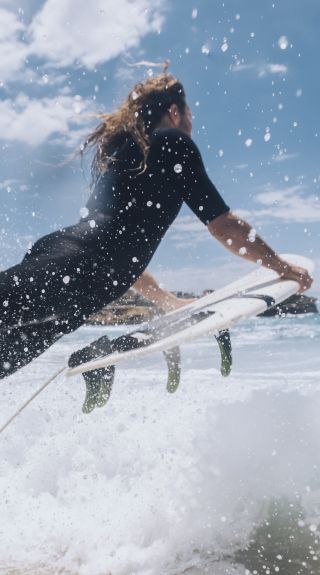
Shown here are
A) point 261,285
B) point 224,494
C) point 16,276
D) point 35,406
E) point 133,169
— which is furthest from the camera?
point 35,406

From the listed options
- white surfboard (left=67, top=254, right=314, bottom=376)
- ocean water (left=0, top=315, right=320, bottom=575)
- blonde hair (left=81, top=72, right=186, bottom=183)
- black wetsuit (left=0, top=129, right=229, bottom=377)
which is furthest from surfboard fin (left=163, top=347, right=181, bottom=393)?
ocean water (left=0, top=315, right=320, bottom=575)

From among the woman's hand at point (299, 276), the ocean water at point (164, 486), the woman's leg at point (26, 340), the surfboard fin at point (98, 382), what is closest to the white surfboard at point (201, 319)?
the woman's hand at point (299, 276)

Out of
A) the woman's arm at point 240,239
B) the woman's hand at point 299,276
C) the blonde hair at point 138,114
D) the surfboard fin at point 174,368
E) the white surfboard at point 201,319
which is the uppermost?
the blonde hair at point 138,114

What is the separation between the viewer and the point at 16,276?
185 centimetres

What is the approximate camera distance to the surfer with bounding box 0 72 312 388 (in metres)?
1.93

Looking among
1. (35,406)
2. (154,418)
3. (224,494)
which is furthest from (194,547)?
(35,406)

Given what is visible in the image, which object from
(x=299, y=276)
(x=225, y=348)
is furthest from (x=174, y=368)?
(x=299, y=276)

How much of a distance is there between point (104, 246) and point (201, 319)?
2.73 ft

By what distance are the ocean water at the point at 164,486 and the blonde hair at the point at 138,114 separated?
337 cm

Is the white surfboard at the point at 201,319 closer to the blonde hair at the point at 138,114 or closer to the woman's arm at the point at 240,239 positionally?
the woman's arm at the point at 240,239

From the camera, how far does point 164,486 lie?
522cm

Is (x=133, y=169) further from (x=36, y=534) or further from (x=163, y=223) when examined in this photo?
(x=36, y=534)

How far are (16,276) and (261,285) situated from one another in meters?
1.88

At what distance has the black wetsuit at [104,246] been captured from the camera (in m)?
1.91
